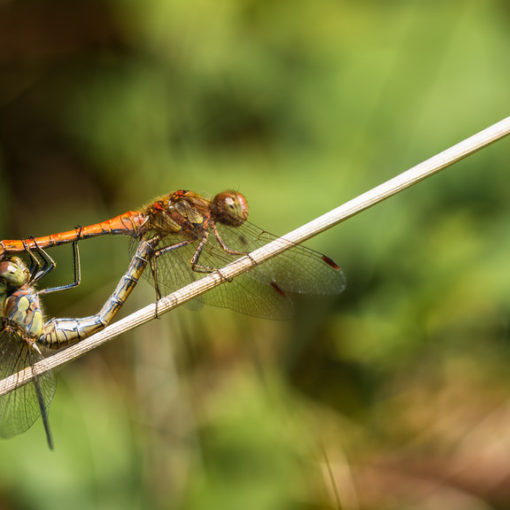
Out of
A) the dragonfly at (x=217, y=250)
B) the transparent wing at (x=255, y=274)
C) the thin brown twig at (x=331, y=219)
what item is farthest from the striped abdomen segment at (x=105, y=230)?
the thin brown twig at (x=331, y=219)

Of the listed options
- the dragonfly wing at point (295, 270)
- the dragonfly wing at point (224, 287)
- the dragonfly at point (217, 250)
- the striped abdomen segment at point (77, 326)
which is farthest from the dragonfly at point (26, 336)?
the dragonfly wing at point (295, 270)

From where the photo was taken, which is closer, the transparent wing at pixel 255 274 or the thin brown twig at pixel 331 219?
the thin brown twig at pixel 331 219

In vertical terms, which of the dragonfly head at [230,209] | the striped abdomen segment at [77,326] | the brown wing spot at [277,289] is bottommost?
the striped abdomen segment at [77,326]

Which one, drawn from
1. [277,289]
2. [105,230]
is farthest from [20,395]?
[277,289]

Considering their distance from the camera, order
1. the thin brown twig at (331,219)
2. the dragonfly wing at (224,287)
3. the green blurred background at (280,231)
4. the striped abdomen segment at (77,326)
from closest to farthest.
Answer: the thin brown twig at (331,219), the striped abdomen segment at (77,326), the dragonfly wing at (224,287), the green blurred background at (280,231)

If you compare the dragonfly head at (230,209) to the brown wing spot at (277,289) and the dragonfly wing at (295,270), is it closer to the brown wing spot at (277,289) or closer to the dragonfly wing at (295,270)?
the dragonfly wing at (295,270)

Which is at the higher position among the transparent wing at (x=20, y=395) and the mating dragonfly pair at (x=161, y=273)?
the mating dragonfly pair at (x=161, y=273)

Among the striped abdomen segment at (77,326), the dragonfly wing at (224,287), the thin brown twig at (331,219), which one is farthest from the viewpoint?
the dragonfly wing at (224,287)

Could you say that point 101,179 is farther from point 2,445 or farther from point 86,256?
point 2,445
